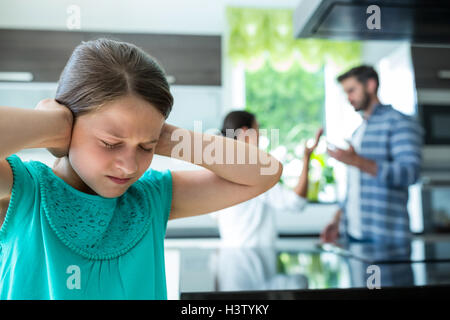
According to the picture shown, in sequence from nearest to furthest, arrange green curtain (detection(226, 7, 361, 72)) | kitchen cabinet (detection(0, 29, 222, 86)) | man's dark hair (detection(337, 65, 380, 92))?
man's dark hair (detection(337, 65, 380, 92))
kitchen cabinet (detection(0, 29, 222, 86))
green curtain (detection(226, 7, 361, 72))

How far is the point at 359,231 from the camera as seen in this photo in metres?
1.66

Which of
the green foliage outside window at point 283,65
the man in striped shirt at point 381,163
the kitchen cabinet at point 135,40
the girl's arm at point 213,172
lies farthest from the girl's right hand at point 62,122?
the green foliage outside window at point 283,65

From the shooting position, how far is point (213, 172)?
57 centimetres

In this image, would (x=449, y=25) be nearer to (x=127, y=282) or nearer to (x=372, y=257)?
(x=372, y=257)

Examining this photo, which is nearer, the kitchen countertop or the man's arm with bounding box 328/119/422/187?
the kitchen countertop

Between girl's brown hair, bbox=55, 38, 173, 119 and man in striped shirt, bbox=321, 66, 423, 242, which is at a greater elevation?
man in striped shirt, bbox=321, 66, 423, 242

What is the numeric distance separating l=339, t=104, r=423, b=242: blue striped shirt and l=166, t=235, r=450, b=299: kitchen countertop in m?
0.38

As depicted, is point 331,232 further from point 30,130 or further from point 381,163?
point 30,130

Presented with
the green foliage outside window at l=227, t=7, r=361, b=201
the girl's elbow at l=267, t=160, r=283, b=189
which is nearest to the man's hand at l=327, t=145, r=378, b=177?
the girl's elbow at l=267, t=160, r=283, b=189

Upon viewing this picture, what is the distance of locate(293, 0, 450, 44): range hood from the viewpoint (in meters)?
0.93

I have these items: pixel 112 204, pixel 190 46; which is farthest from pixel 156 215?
pixel 190 46

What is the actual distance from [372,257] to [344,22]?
1.95 feet

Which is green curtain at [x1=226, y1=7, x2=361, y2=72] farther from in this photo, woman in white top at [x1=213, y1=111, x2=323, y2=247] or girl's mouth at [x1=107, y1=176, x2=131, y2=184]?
girl's mouth at [x1=107, y1=176, x2=131, y2=184]

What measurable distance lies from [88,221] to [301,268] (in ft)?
1.61
